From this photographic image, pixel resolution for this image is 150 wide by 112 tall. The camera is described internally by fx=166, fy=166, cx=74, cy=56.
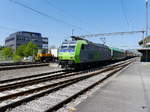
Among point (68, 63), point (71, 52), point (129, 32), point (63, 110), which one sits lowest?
point (63, 110)

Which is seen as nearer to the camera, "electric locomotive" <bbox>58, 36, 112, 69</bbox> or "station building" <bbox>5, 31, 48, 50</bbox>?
"electric locomotive" <bbox>58, 36, 112, 69</bbox>

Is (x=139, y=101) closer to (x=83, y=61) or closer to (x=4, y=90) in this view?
(x=4, y=90)

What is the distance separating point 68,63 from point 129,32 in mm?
28549

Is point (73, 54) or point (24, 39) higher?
point (24, 39)

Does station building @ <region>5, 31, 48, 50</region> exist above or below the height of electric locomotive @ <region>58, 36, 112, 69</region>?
above

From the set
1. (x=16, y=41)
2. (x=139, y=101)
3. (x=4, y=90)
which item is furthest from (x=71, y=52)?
(x=16, y=41)

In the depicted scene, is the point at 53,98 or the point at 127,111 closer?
the point at 127,111

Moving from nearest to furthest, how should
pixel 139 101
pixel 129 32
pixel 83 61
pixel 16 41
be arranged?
1. pixel 139 101
2. pixel 83 61
3. pixel 129 32
4. pixel 16 41

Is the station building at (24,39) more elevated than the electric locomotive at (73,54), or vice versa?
the station building at (24,39)

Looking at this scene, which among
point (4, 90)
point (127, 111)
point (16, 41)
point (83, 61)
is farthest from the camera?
point (16, 41)

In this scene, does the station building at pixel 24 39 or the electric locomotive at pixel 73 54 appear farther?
the station building at pixel 24 39

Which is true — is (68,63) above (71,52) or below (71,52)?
below

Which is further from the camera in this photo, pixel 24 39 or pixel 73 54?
pixel 24 39

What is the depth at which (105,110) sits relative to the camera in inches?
214
